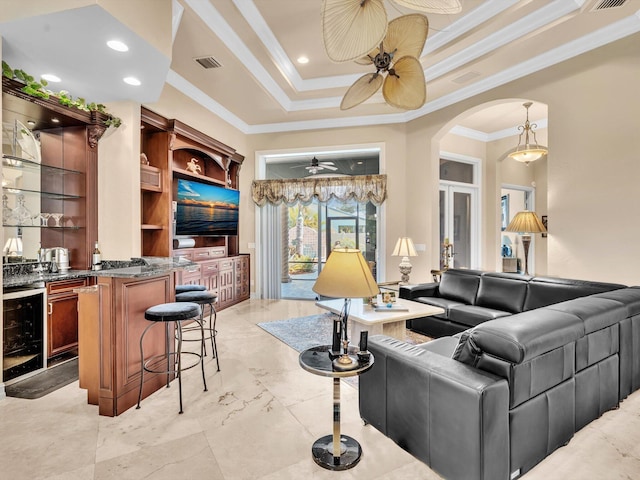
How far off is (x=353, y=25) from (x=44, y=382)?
3.74 metres

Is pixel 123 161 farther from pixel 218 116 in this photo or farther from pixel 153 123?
pixel 218 116

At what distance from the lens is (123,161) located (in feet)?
12.4

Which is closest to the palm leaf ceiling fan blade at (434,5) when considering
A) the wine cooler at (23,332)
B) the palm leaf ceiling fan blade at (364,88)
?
the palm leaf ceiling fan blade at (364,88)

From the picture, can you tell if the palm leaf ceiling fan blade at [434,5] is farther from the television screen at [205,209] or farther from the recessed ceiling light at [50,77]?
the television screen at [205,209]

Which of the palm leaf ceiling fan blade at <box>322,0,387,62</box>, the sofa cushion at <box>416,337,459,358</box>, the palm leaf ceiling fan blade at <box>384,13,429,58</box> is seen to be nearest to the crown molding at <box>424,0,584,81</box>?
the palm leaf ceiling fan blade at <box>384,13,429,58</box>

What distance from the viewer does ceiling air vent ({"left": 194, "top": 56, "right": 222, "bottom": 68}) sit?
Answer: 4.15 meters

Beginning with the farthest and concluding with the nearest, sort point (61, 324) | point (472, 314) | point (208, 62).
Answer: point (208, 62), point (472, 314), point (61, 324)

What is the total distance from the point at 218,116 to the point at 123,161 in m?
2.40

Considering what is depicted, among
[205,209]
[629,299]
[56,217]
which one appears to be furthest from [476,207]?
[56,217]

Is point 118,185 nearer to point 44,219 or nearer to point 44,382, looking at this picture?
point 44,219

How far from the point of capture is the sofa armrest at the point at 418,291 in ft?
15.4

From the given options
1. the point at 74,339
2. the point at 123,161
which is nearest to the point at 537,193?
the point at 123,161

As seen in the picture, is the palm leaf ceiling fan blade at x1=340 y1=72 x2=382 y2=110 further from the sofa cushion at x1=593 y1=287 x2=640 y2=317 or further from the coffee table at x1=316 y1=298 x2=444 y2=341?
the sofa cushion at x1=593 y1=287 x2=640 y2=317

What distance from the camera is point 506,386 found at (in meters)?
1.55
